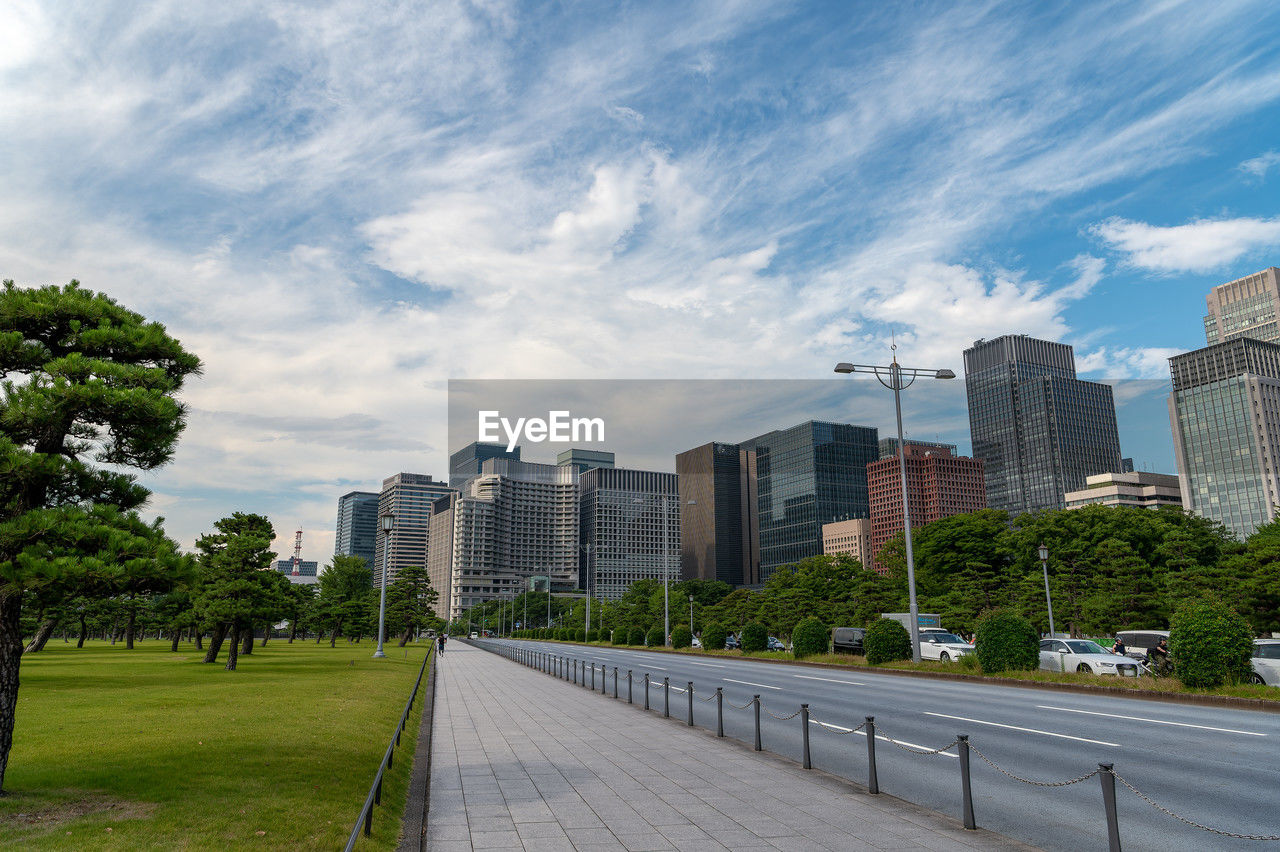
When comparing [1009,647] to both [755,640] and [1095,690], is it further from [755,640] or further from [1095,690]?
[755,640]

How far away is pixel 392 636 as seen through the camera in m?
104

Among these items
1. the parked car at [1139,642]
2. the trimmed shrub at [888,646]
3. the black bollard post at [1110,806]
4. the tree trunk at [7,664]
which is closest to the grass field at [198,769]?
the tree trunk at [7,664]

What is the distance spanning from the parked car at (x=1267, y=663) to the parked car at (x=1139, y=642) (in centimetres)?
929

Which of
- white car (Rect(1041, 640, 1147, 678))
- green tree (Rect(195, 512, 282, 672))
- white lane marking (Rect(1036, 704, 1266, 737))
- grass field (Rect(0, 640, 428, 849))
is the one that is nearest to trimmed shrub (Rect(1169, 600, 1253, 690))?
white lane marking (Rect(1036, 704, 1266, 737))

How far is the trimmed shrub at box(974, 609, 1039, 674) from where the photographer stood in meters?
26.5

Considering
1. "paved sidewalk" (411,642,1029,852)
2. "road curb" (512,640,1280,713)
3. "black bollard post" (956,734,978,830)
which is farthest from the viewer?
"road curb" (512,640,1280,713)

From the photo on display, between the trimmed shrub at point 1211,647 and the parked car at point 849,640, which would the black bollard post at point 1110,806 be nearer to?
the trimmed shrub at point 1211,647

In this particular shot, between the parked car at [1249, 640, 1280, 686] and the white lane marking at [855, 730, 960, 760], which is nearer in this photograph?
the white lane marking at [855, 730, 960, 760]

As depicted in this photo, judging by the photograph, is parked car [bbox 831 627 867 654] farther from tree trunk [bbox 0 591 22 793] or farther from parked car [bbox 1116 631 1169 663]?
tree trunk [bbox 0 591 22 793]

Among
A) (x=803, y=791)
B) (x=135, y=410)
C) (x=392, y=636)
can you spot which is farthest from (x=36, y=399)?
(x=392, y=636)

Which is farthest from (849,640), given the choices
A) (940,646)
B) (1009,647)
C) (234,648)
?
(234,648)

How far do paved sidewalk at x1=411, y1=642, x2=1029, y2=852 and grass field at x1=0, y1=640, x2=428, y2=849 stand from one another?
0.96 m

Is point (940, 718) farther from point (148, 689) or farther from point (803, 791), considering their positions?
point (148, 689)

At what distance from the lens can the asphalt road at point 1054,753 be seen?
8734 millimetres
